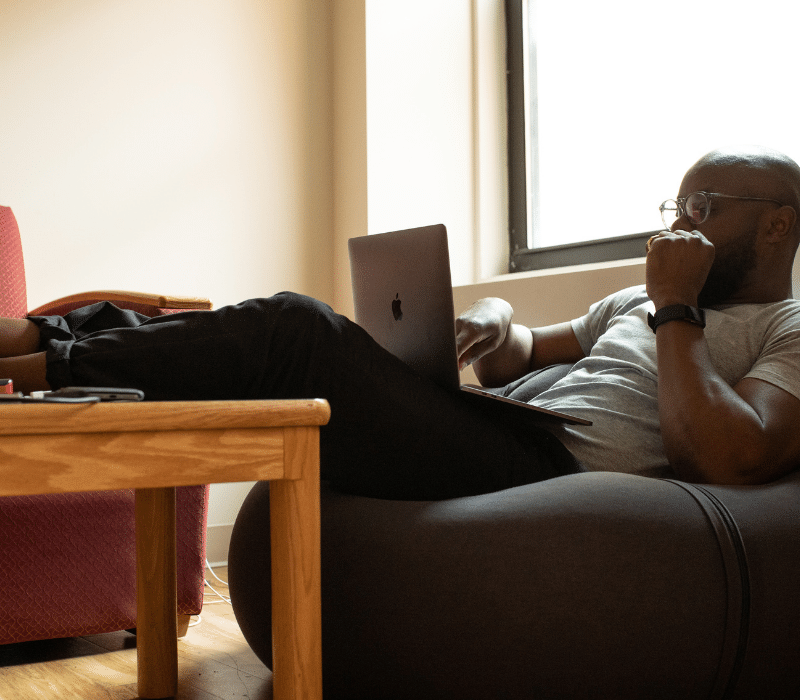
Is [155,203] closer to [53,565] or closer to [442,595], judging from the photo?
[53,565]

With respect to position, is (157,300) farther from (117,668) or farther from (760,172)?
(760,172)

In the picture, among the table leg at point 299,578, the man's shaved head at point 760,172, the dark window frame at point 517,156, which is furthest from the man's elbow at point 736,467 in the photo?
the dark window frame at point 517,156

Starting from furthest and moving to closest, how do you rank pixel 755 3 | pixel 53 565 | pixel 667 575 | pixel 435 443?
pixel 755 3
pixel 53 565
pixel 435 443
pixel 667 575

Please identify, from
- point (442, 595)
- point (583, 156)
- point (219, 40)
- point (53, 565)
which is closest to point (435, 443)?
point (442, 595)

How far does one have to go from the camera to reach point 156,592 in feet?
4.23

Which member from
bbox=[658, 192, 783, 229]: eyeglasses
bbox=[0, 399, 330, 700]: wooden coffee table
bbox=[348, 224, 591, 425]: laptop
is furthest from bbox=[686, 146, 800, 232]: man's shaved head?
bbox=[0, 399, 330, 700]: wooden coffee table

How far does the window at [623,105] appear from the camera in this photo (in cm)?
212

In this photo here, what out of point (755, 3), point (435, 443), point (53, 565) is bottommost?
point (53, 565)

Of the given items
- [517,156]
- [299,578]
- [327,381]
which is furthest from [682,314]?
[517,156]

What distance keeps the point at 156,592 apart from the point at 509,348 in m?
0.83

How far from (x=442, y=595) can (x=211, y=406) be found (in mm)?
432

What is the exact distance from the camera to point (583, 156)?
2580 mm

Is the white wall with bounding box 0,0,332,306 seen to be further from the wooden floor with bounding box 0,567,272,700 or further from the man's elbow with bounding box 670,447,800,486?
the man's elbow with bounding box 670,447,800,486

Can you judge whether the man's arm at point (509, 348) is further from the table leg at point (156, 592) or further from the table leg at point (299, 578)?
the table leg at point (299, 578)
